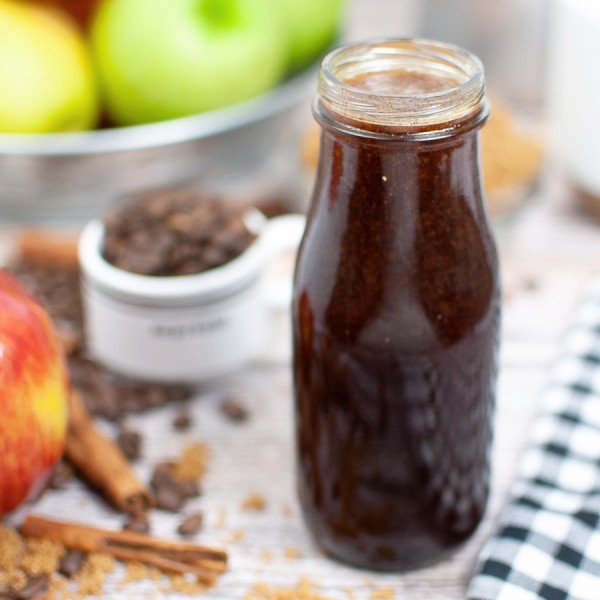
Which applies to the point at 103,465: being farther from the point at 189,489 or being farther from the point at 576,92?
the point at 576,92

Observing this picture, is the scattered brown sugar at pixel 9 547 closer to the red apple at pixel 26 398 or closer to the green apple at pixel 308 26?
the red apple at pixel 26 398

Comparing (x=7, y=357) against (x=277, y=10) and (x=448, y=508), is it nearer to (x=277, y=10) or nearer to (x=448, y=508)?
(x=448, y=508)

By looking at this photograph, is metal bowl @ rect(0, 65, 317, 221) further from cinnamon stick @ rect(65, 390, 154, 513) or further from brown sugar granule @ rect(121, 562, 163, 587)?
brown sugar granule @ rect(121, 562, 163, 587)

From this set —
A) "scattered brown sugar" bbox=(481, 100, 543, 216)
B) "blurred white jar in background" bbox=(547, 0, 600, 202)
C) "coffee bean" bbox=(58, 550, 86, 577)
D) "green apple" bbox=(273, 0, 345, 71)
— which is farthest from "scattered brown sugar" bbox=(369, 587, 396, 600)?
"green apple" bbox=(273, 0, 345, 71)

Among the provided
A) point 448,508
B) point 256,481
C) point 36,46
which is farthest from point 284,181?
point 448,508

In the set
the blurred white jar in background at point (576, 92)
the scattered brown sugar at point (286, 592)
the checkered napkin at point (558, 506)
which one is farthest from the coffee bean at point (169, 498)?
the blurred white jar in background at point (576, 92)

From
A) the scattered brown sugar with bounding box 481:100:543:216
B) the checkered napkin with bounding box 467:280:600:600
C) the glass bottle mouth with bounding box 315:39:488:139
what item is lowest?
the checkered napkin with bounding box 467:280:600:600

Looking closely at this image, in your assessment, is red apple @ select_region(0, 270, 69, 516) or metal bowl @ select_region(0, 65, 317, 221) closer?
red apple @ select_region(0, 270, 69, 516)
